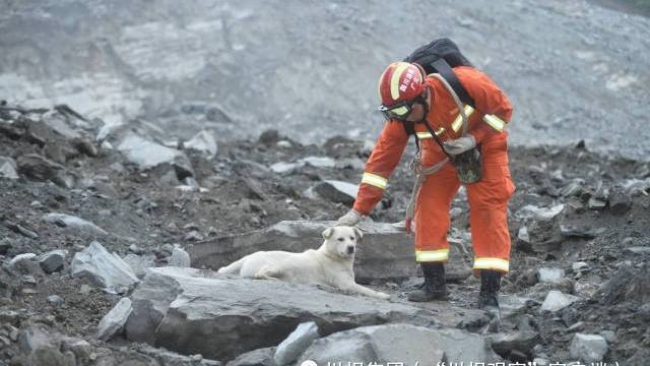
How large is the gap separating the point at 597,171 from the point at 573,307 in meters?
8.25

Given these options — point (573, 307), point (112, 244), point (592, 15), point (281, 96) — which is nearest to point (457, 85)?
point (573, 307)

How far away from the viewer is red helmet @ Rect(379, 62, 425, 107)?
245 inches

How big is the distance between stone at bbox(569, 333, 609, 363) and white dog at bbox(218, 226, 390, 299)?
6.22ft

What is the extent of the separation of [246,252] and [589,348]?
138 inches

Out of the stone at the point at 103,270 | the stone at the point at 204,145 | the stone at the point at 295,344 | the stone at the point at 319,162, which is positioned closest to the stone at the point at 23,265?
the stone at the point at 103,270

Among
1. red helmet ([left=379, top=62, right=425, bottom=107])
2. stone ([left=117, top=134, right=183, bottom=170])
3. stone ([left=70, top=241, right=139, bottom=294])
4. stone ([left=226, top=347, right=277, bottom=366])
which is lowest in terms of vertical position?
stone ([left=117, top=134, right=183, bottom=170])

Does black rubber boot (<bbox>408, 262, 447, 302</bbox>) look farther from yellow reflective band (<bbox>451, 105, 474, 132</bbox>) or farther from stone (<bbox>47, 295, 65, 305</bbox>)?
stone (<bbox>47, 295, 65, 305</bbox>)

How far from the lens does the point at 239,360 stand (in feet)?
18.0

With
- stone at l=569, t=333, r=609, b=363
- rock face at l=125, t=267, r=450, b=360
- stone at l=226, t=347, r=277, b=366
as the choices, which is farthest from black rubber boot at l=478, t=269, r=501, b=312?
stone at l=226, t=347, r=277, b=366

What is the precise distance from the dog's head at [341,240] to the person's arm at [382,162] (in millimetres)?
326

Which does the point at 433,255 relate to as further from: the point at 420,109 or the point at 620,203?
the point at 620,203

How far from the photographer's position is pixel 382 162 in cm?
688

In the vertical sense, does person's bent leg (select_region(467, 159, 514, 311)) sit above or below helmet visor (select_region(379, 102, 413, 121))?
below

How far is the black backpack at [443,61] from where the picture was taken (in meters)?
6.37
